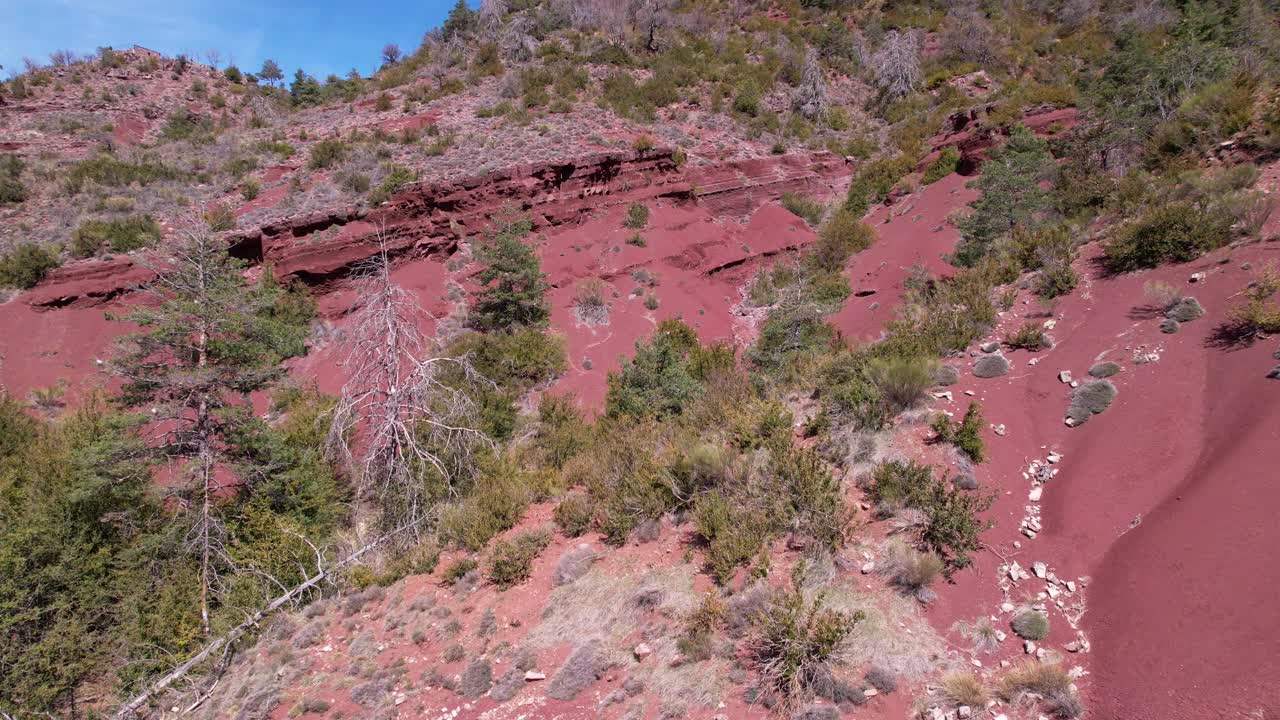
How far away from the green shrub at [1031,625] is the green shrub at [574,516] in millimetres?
4440

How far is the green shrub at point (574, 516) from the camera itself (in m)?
6.64

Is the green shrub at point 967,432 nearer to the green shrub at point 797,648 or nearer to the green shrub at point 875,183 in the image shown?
the green shrub at point 797,648

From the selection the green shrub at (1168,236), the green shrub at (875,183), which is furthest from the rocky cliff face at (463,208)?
the green shrub at (1168,236)

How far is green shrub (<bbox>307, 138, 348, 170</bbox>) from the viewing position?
19.0 metres

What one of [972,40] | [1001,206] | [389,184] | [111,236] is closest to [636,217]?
[389,184]

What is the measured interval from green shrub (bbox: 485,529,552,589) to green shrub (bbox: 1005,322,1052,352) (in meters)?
7.12

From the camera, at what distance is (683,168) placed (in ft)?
70.5

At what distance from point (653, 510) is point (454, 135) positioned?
1970 centimetres

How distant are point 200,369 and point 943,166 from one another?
23.4m

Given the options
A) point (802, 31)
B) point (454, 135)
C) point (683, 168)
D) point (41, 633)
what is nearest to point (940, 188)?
point (683, 168)

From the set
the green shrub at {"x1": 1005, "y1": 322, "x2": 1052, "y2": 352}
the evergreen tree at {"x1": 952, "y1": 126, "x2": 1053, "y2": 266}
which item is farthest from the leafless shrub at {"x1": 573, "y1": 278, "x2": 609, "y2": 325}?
the green shrub at {"x1": 1005, "y1": 322, "x2": 1052, "y2": 352}

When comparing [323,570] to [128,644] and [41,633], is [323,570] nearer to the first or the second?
[128,644]

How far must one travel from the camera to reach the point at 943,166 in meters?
20.2

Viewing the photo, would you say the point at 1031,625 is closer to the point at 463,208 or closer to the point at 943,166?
the point at 463,208
